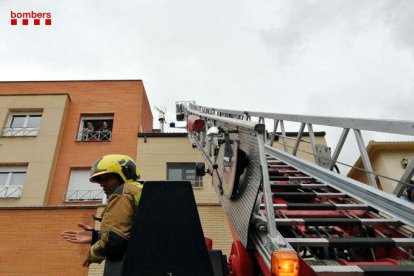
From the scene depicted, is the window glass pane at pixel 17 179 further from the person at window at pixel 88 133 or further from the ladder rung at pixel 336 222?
the ladder rung at pixel 336 222

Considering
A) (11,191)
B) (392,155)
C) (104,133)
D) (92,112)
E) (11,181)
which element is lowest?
Answer: (11,191)

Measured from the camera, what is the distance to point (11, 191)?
1230cm

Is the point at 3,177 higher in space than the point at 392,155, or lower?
lower

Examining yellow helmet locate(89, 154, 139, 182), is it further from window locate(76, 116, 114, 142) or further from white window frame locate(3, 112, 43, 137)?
white window frame locate(3, 112, 43, 137)

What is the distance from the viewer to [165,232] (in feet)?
6.95

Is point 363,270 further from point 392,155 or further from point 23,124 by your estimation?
point 23,124

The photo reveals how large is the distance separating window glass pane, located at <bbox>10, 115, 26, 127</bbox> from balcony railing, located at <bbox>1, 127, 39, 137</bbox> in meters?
0.25

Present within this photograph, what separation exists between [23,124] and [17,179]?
9.47 ft

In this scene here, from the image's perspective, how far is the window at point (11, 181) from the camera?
1225 cm

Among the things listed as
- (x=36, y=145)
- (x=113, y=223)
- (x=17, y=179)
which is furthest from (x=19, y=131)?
(x=113, y=223)

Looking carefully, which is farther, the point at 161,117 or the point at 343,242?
the point at 161,117

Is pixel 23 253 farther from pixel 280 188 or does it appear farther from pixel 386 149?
pixel 386 149

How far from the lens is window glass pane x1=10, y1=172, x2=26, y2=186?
12.6 metres

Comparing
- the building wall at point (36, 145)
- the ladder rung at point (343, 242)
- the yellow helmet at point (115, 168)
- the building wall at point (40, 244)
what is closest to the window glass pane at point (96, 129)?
the building wall at point (36, 145)
